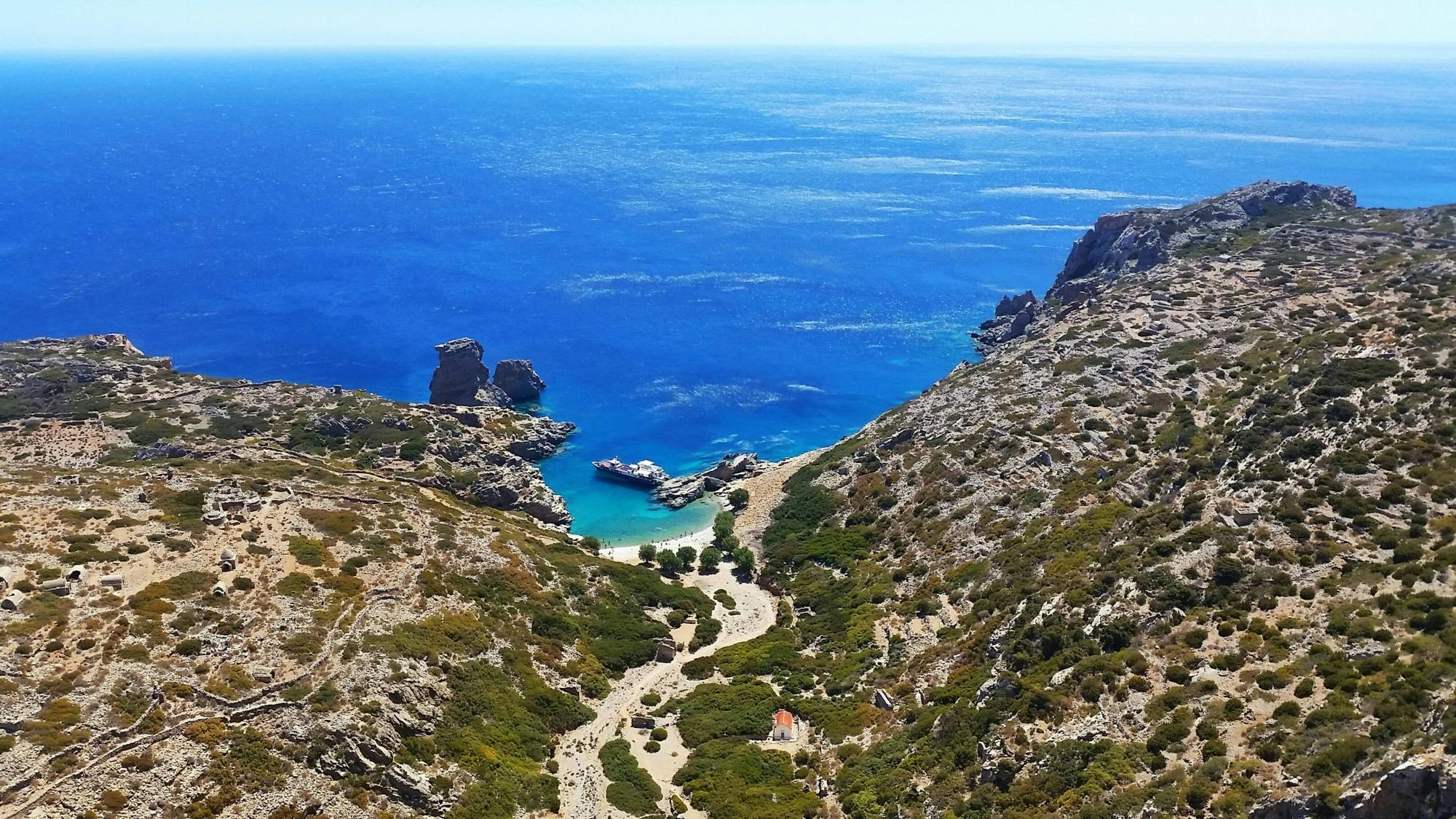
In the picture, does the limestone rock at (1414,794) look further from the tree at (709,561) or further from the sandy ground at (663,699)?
the tree at (709,561)

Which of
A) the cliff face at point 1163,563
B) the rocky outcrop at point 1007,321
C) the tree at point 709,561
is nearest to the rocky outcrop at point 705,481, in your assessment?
the cliff face at point 1163,563

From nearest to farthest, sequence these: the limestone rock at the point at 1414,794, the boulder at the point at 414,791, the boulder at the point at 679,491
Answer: the limestone rock at the point at 1414,794
the boulder at the point at 414,791
the boulder at the point at 679,491

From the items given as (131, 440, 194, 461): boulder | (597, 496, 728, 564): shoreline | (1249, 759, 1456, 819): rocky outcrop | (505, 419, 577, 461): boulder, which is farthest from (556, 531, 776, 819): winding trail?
(131, 440, 194, 461): boulder

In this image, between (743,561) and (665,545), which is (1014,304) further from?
(743,561)

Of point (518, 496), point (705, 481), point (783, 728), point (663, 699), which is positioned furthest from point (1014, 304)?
point (783, 728)

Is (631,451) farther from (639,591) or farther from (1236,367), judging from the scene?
(1236,367)

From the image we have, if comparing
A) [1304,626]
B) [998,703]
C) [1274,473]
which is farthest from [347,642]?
[1274,473]
